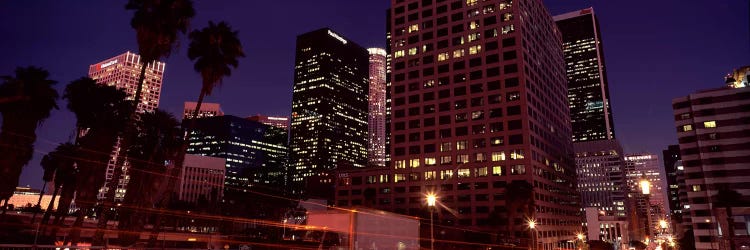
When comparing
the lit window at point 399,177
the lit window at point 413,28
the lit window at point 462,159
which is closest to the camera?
the lit window at point 462,159

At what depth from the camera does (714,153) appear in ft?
357

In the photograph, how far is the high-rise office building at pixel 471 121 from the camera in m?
113

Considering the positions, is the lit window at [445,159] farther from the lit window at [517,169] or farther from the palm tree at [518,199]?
the palm tree at [518,199]

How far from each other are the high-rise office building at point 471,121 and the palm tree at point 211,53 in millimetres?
74952

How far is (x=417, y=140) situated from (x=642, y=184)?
10138cm

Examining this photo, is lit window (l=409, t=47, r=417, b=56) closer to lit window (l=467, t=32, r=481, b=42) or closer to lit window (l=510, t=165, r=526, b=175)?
lit window (l=467, t=32, r=481, b=42)

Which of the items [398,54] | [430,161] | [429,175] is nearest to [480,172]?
[429,175]

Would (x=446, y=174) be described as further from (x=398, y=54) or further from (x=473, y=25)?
(x=473, y=25)

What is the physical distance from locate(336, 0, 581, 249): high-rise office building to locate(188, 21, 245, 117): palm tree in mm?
74952

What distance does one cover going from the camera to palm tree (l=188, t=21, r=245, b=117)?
133ft

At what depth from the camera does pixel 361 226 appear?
99.1 feet

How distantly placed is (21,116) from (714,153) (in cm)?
12835

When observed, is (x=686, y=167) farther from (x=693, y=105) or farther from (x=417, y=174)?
(x=417, y=174)

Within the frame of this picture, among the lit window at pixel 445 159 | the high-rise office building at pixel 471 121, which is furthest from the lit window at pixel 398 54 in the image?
the lit window at pixel 445 159
